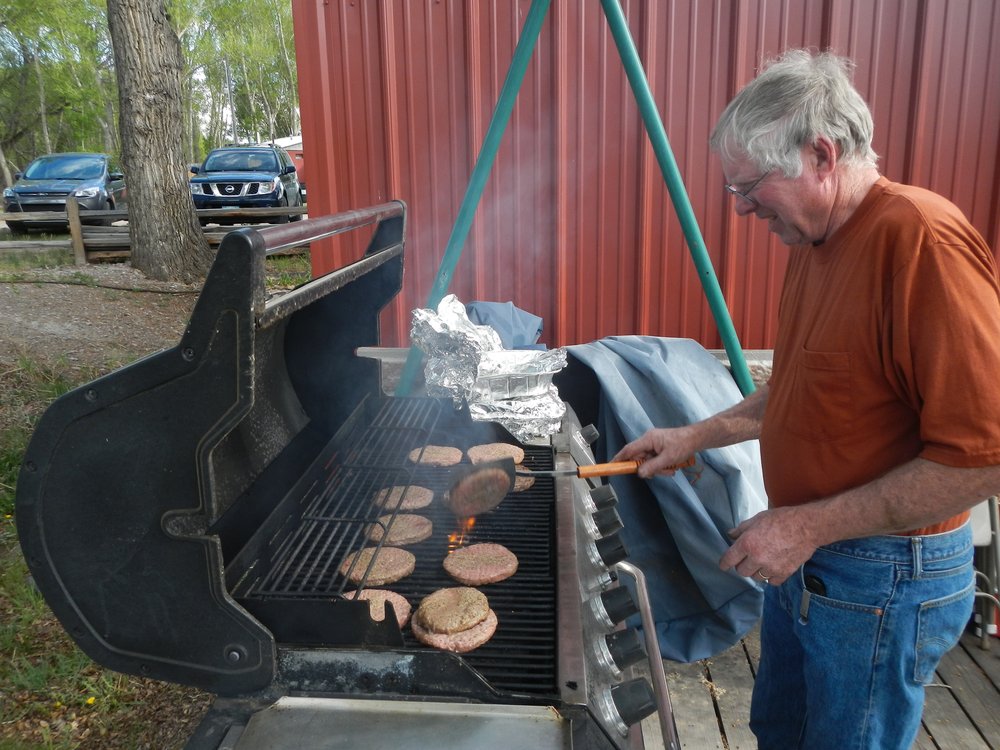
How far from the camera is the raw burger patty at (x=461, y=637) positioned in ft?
5.07

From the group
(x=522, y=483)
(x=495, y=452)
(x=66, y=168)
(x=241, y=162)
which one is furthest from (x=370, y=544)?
(x=66, y=168)

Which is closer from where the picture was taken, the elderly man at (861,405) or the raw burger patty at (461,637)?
the elderly man at (861,405)

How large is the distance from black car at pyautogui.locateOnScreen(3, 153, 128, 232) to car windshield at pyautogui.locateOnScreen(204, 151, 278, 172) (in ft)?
7.14

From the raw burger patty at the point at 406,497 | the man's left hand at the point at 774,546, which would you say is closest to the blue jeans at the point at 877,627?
the man's left hand at the point at 774,546

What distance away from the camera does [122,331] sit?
Answer: 24.3ft

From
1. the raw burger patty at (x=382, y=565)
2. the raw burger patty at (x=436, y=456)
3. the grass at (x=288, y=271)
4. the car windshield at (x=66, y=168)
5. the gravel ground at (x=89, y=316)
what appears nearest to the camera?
the raw burger patty at (x=382, y=565)

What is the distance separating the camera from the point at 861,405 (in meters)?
1.66

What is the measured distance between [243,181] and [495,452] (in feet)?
48.1

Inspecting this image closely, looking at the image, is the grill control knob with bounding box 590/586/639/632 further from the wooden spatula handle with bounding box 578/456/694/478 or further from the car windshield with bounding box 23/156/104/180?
the car windshield with bounding box 23/156/104/180

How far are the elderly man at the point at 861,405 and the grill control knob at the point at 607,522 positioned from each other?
34 centimetres

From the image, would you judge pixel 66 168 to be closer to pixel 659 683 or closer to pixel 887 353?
pixel 659 683

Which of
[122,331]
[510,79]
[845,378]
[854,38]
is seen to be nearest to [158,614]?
[845,378]

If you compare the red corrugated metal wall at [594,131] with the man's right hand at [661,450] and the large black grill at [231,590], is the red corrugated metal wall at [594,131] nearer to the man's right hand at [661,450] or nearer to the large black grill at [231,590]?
the man's right hand at [661,450]

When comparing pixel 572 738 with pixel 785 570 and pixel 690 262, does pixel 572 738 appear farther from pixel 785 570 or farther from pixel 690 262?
pixel 690 262
